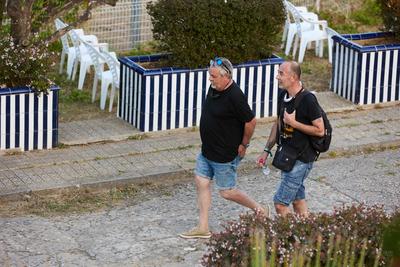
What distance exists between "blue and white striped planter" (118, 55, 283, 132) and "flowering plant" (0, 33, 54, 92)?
1.21 m

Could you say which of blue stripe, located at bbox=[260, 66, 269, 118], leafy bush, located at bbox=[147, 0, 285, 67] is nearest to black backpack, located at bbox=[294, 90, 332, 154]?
leafy bush, located at bbox=[147, 0, 285, 67]

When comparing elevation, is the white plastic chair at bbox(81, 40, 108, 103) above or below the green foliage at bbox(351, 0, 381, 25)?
below

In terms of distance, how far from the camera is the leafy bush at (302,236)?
257 inches

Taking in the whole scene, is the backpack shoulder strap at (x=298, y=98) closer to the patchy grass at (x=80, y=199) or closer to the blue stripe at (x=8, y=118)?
the patchy grass at (x=80, y=199)

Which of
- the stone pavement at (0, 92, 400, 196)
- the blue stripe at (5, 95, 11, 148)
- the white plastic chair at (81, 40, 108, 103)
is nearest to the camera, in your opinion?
the stone pavement at (0, 92, 400, 196)

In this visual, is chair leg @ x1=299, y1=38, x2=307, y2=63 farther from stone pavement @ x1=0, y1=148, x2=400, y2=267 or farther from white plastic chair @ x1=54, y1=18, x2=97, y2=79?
stone pavement @ x1=0, y1=148, x2=400, y2=267

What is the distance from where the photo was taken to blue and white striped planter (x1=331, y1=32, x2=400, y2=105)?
13.1 metres

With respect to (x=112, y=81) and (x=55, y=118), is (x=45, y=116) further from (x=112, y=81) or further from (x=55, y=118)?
(x=112, y=81)

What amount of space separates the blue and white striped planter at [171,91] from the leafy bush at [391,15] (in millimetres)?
2025

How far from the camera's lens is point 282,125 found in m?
8.12

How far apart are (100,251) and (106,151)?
2.90 metres

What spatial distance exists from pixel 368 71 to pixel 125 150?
3.78 m

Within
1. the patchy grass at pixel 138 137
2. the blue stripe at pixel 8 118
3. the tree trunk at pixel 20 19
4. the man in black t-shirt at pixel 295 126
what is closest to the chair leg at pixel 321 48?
the patchy grass at pixel 138 137

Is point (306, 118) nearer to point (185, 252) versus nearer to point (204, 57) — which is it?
point (185, 252)
